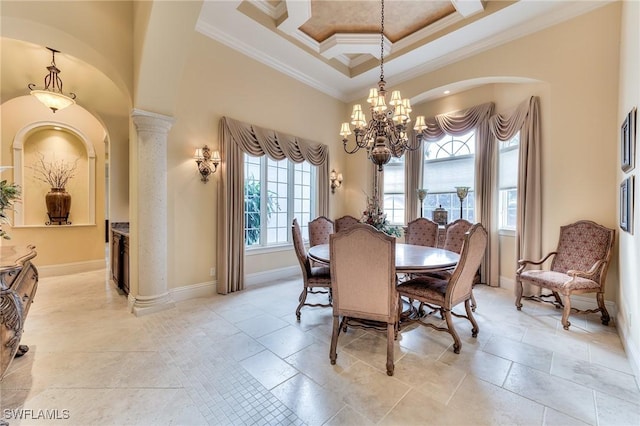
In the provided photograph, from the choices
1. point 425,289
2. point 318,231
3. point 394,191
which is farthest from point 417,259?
point 394,191

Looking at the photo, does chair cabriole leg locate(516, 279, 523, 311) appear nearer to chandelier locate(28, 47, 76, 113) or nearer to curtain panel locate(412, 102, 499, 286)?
curtain panel locate(412, 102, 499, 286)

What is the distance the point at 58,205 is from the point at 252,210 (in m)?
3.73

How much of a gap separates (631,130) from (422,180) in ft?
9.68

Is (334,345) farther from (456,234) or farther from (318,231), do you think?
(456,234)

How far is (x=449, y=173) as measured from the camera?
4.96 meters

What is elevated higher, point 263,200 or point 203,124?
point 203,124

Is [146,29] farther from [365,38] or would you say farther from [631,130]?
[631,130]

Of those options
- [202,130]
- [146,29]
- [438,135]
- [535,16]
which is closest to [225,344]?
[202,130]

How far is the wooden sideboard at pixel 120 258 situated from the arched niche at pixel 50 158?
1.56 metres

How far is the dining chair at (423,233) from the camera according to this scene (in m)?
4.09

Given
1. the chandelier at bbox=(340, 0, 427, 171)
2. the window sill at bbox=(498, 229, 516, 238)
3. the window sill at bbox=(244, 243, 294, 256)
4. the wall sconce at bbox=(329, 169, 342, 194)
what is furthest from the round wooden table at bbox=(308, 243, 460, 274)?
the wall sconce at bbox=(329, 169, 342, 194)

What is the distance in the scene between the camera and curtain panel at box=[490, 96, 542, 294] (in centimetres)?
372

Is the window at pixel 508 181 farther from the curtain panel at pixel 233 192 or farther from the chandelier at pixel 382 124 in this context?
the curtain panel at pixel 233 192

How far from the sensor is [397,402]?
69.3 inches
